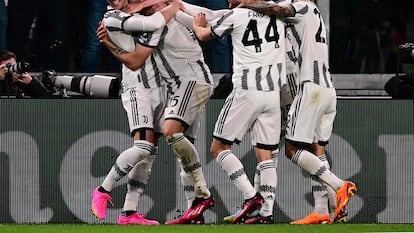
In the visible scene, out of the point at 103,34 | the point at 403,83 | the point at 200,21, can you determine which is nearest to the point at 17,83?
the point at 103,34

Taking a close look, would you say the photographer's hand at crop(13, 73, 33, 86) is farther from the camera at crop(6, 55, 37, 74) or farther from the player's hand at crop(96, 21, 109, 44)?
the player's hand at crop(96, 21, 109, 44)

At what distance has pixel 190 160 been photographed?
14086mm

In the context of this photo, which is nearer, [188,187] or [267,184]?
[267,184]

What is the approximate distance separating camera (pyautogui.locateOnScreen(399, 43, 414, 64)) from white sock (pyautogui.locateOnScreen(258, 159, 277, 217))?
1.73 meters

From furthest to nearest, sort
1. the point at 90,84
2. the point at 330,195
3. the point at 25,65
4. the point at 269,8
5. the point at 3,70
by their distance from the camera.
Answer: the point at 90,84
the point at 3,70
the point at 25,65
the point at 330,195
the point at 269,8

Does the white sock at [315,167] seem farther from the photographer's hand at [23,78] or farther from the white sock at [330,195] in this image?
the photographer's hand at [23,78]

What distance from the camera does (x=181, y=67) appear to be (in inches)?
559

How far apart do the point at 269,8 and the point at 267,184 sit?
135 cm

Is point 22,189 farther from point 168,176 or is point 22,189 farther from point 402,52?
point 402,52

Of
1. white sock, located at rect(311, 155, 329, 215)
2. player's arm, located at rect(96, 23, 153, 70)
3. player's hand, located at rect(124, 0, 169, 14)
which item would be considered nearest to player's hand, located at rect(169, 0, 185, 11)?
player's hand, located at rect(124, 0, 169, 14)

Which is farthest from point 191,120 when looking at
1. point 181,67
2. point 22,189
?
point 22,189

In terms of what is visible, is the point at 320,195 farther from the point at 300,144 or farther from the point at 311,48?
the point at 311,48

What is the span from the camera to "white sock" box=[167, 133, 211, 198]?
14.0 m

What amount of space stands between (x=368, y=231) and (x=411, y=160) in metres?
2.00
